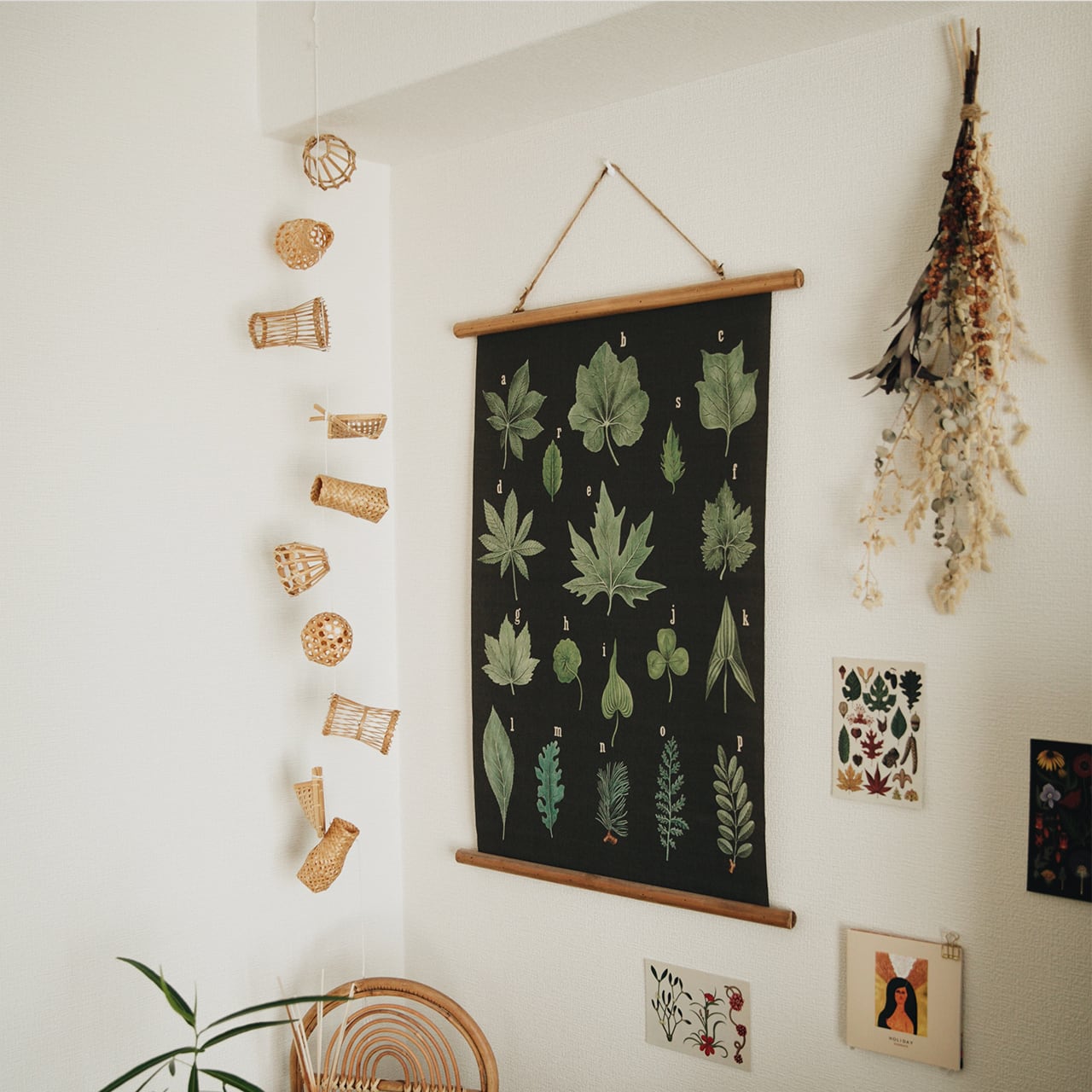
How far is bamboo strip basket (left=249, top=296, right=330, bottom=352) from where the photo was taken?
1.83 meters

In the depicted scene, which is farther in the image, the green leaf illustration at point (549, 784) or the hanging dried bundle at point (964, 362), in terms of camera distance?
the green leaf illustration at point (549, 784)

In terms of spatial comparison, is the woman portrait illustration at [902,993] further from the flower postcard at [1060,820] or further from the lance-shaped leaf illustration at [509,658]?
the lance-shaped leaf illustration at [509,658]

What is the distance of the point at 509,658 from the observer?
1931mm

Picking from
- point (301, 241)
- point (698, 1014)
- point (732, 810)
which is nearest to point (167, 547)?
point (301, 241)

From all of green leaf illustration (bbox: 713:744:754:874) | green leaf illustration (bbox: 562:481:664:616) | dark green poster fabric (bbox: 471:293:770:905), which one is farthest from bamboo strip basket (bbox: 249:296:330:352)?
green leaf illustration (bbox: 713:744:754:874)

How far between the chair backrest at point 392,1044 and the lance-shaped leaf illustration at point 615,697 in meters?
0.63

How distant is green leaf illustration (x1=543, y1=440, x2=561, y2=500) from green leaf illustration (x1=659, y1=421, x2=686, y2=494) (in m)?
0.22

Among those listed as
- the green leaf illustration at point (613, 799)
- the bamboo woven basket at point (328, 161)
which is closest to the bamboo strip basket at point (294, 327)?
the bamboo woven basket at point (328, 161)

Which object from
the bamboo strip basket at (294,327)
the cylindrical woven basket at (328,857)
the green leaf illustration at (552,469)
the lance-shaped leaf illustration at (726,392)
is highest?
the bamboo strip basket at (294,327)

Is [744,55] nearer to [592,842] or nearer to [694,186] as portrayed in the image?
[694,186]

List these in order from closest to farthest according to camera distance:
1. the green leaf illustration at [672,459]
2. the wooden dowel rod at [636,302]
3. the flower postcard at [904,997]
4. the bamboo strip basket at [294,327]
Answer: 1. the flower postcard at [904,997]
2. the wooden dowel rod at [636,302]
3. the green leaf illustration at [672,459]
4. the bamboo strip basket at [294,327]

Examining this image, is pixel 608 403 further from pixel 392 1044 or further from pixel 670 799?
pixel 392 1044

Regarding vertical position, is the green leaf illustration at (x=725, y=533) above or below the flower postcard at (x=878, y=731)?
above

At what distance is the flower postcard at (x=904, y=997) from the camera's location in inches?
59.2
